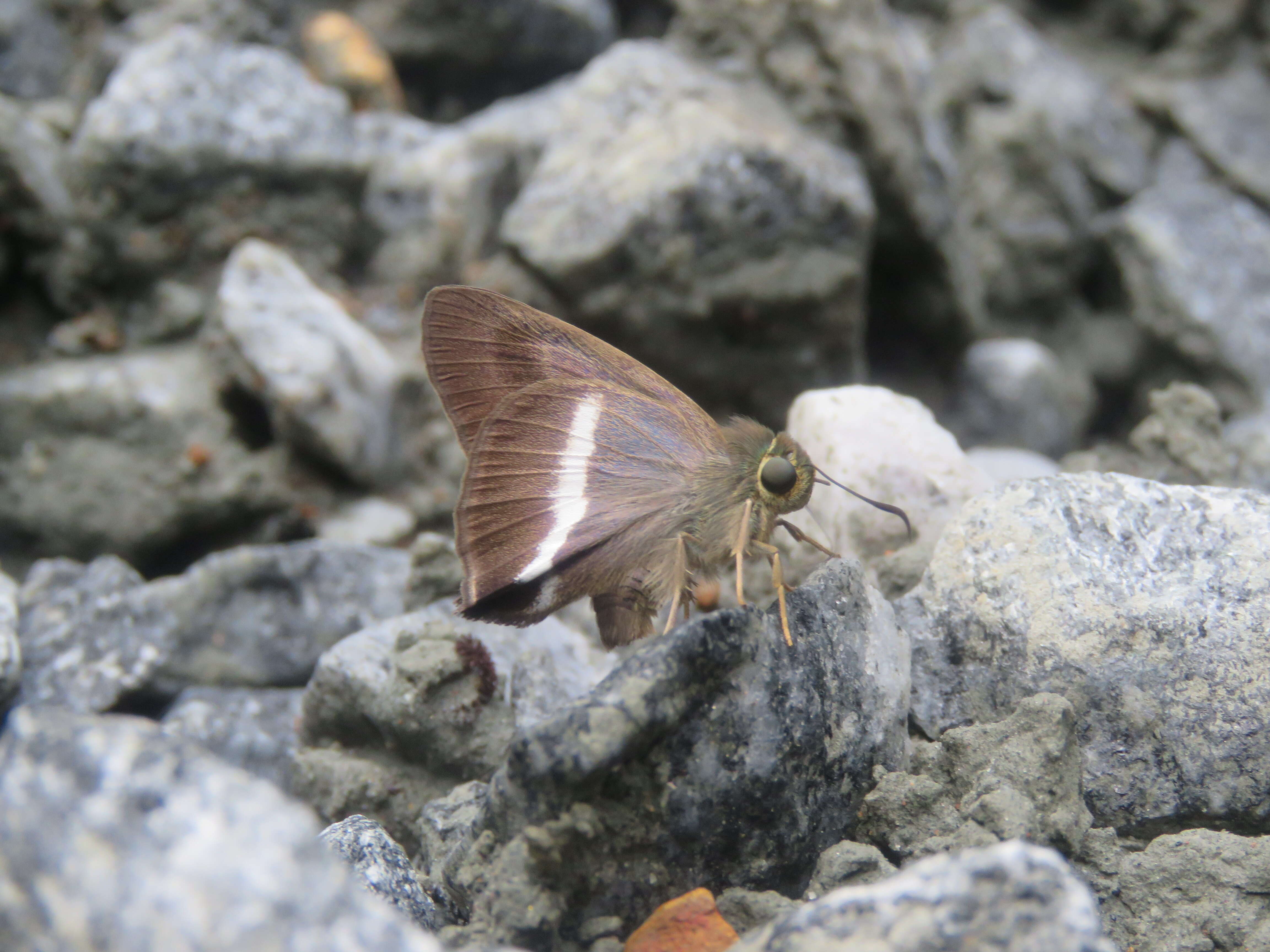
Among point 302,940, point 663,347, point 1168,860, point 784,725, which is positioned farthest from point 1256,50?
point 302,940

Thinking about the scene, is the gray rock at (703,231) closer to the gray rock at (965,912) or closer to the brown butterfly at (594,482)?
the brown butterfly at (594,482)

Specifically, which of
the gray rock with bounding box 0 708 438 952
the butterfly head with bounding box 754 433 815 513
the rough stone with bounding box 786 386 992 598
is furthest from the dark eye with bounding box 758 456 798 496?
the gray rock with bounding box 0 708 438 952

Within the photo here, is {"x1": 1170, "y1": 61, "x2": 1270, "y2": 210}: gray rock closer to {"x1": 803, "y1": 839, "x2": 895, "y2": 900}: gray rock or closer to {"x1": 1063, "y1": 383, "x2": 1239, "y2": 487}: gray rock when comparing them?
{"x1": 1063, "y1": 383, "x2": 1239, "y2": 487}: gray rock

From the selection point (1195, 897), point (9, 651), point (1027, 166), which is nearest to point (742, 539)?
point (1195, 897)

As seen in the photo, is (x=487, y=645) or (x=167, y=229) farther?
(x=167, y=229)

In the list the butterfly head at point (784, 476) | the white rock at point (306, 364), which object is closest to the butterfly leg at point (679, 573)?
the butterfly head at point (784, 476)

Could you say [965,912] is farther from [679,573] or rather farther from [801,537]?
[801,537]

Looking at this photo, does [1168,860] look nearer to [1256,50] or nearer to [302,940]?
[302,940]
